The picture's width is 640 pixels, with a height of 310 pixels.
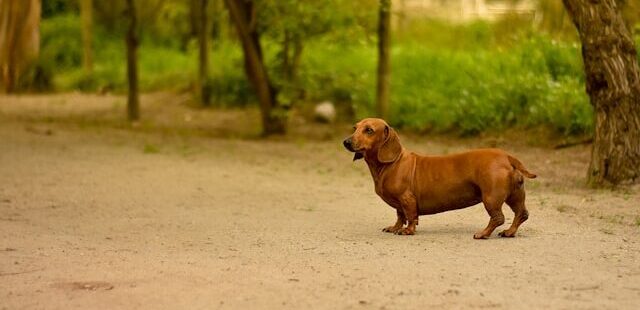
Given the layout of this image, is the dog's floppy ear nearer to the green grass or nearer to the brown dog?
the brown dog

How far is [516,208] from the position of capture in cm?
862

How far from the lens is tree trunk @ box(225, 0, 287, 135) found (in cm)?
1914

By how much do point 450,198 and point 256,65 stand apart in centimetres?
1093

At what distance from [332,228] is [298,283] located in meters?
2.64

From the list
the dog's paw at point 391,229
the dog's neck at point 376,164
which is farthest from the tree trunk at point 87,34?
the dog's neck at point 376,164

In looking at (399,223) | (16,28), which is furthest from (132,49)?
(399,223)

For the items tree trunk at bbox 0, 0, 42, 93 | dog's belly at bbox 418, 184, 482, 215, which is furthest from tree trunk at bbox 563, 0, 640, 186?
tree trunk at bbox 0, 0, 42, 93

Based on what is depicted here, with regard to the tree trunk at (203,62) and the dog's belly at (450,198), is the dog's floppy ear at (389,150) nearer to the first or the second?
the dog's belly at (450,198)

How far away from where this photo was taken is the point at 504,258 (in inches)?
311

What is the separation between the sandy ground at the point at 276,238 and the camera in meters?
6.90

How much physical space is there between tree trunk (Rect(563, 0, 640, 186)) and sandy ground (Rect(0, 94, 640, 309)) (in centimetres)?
44

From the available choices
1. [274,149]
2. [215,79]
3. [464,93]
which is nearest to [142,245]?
[274,149]

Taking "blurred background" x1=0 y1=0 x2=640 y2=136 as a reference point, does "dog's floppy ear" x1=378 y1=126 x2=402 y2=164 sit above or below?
above

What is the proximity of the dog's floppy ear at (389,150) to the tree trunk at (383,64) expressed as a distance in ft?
33.0
